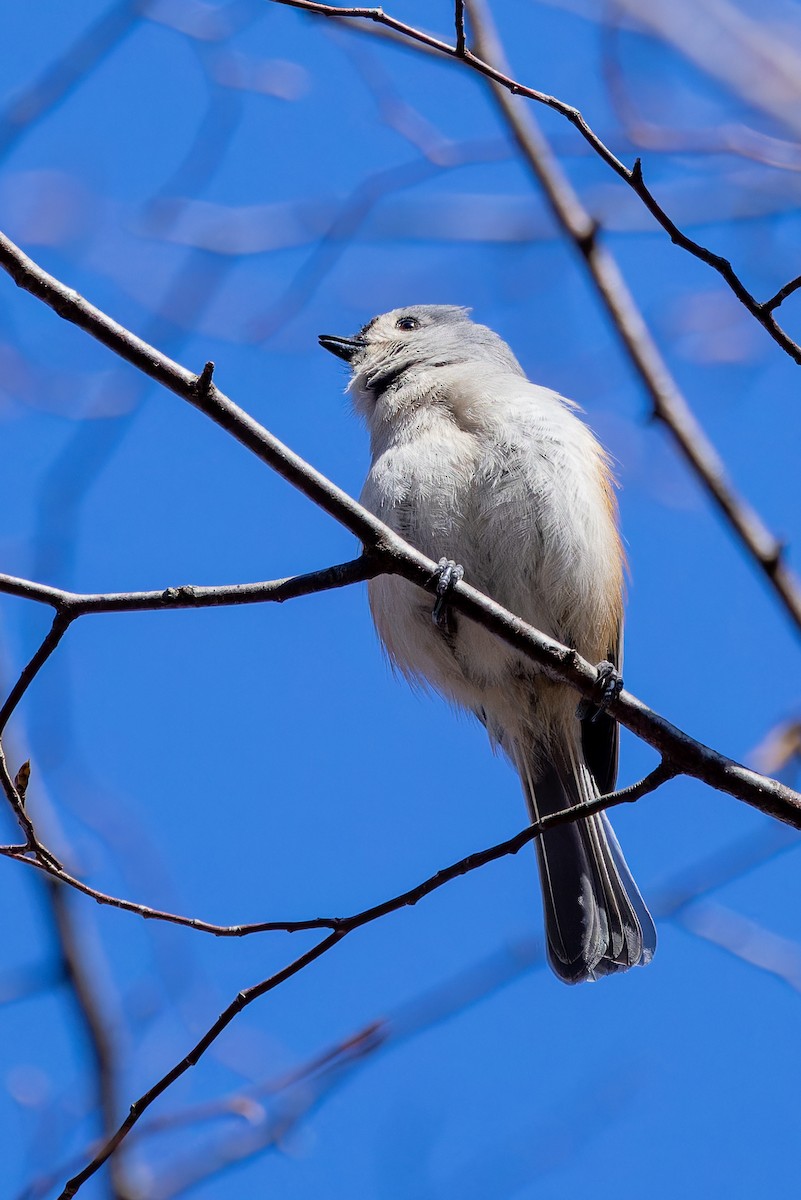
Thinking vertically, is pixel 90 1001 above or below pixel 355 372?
below

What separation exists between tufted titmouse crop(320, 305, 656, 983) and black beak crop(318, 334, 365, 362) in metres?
0.79

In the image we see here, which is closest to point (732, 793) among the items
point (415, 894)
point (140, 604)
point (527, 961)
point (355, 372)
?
point (415, 894)

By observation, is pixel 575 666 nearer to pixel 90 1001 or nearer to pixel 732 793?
pixel 732 793

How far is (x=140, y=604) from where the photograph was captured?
8.49ft

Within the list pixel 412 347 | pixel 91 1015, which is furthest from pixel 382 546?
pixel 412 347

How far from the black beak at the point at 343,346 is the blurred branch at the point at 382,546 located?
101 inches

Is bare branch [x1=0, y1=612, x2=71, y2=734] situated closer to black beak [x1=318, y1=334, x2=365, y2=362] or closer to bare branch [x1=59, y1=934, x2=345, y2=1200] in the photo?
bare branch [x1=59, y1=934, x2=345, y2=1200]

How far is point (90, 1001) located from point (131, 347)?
6.85 ft

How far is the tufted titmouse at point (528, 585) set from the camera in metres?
3.90

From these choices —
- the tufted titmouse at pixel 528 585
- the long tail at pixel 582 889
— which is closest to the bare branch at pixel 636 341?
the tufted titmouse at pixel 528 585

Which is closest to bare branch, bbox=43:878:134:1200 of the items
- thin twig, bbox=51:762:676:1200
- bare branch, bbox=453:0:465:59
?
thin twig, bbox=51:762:676:1200

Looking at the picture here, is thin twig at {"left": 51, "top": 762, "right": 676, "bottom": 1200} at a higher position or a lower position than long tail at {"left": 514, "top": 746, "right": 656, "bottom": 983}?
lower

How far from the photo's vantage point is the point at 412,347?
4918mm

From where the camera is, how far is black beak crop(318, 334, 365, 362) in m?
5.22
